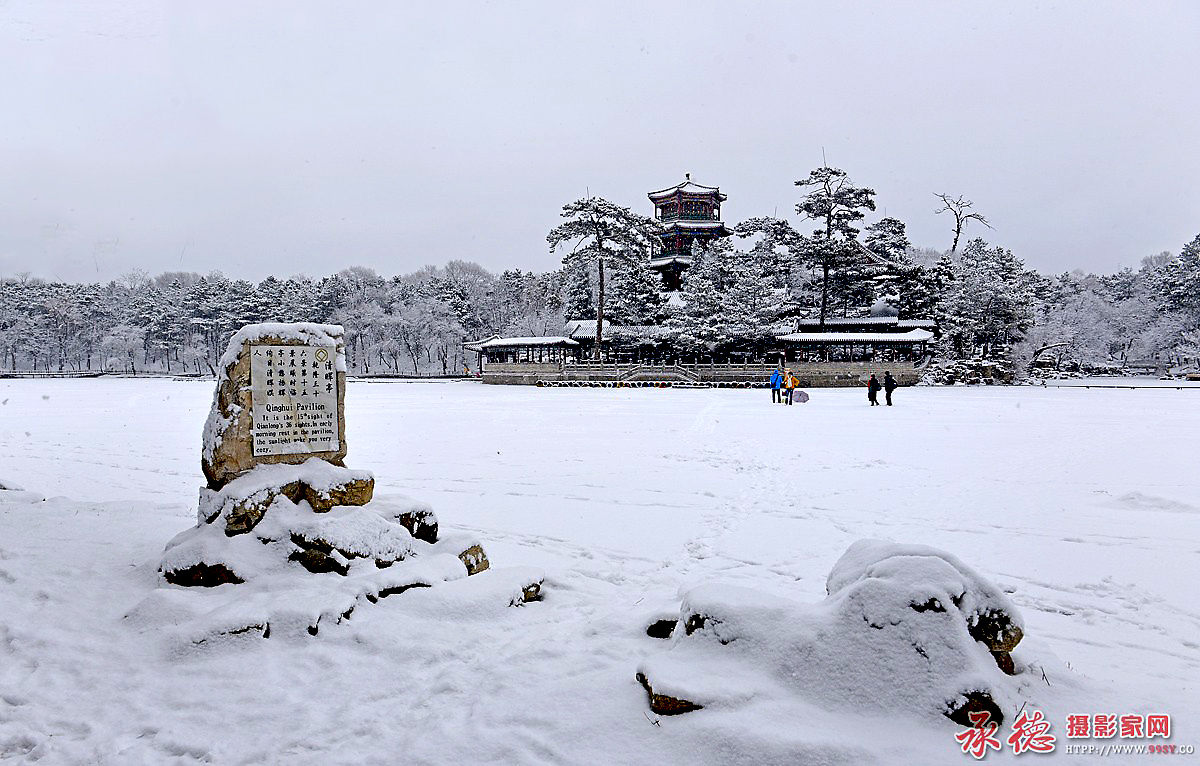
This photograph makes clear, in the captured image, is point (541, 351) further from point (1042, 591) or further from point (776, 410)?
point (1042, 591)

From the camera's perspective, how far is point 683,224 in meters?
51.9

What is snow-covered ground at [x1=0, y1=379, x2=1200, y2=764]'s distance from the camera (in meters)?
3.13

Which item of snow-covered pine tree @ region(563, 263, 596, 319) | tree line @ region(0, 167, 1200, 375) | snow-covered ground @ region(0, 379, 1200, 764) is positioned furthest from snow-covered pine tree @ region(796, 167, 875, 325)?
snow-covered ground @ region(0, 379, 1200, 764)

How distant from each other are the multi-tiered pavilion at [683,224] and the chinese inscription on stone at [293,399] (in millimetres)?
45942

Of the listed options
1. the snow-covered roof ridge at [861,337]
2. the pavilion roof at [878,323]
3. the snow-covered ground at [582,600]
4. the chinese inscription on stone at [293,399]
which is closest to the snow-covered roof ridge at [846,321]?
the pavilion roof at [878,323]

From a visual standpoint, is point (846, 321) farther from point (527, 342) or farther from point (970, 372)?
point (527, 342)

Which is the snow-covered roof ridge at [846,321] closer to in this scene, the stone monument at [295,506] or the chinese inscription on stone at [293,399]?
the stone monument at [295,506]

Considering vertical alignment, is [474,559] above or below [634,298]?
below

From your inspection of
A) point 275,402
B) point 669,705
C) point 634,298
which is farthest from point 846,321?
point 669,705

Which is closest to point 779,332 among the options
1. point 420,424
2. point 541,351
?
point 541,351

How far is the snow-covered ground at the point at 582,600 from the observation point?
3133 mm

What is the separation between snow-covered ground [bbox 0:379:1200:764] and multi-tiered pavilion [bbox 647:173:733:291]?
39.5 metres

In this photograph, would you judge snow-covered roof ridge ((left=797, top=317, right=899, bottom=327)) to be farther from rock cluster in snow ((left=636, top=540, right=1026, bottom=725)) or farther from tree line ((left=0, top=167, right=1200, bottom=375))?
rock cluster in snow ((left=636, top=540, right=1026, bottom=725))

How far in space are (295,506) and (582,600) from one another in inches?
101
